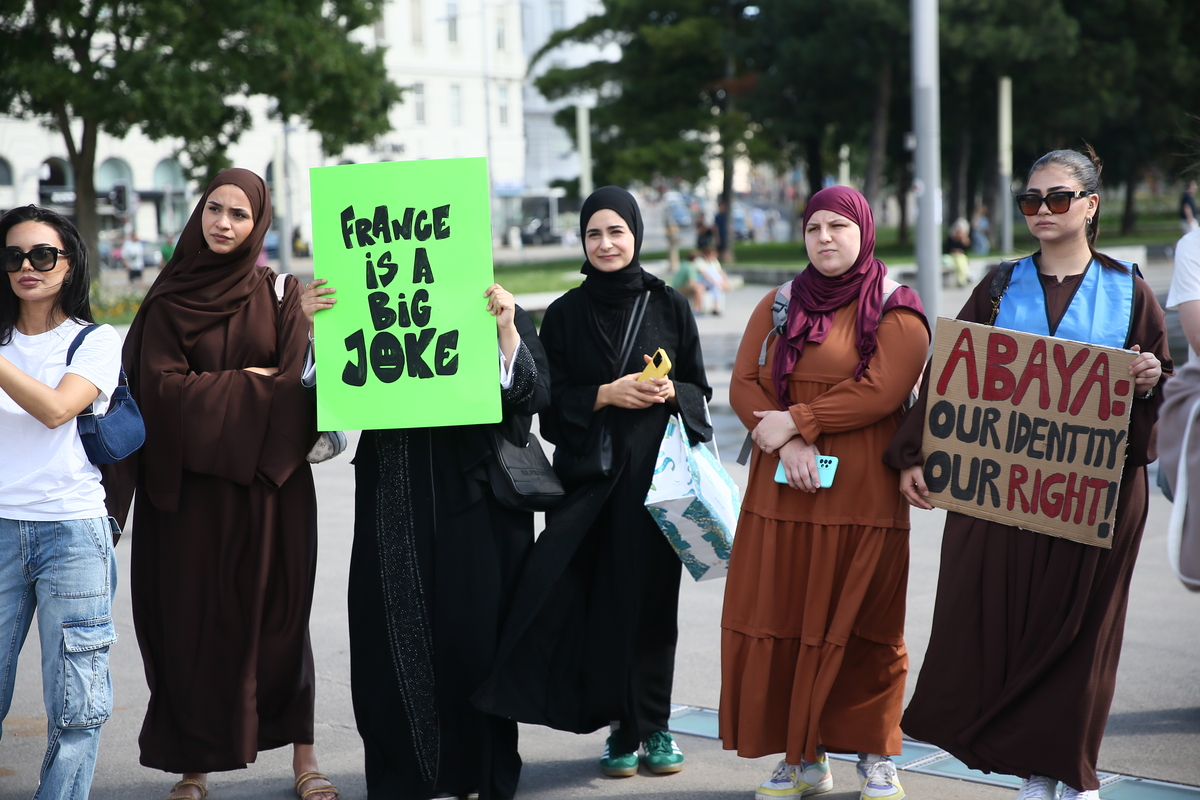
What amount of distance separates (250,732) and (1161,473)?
3.10m

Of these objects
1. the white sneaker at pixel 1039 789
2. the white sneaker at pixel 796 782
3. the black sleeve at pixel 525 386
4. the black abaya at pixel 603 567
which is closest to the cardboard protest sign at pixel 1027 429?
the white sneaker at pixel 1039 789

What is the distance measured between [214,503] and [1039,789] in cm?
266

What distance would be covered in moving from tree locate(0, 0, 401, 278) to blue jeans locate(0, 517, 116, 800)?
15733mm

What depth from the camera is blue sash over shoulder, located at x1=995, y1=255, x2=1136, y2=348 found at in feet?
11.6

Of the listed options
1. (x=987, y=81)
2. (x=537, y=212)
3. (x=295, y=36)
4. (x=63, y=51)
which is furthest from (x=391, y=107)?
(x=537, y=212)

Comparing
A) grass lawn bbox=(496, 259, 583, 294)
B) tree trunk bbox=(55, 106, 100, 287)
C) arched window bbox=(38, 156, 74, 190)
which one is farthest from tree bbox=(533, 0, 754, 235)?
arched window bbox=(38, 156, 74, 190)

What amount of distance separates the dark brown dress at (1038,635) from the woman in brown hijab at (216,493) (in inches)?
81.8

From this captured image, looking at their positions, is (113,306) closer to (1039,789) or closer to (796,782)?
(796,782)

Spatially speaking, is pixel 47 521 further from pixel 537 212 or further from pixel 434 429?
pixel 537 212

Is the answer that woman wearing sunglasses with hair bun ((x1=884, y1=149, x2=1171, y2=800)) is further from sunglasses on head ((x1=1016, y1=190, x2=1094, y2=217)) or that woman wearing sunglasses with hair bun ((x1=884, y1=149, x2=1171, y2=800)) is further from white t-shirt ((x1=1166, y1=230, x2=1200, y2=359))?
white t-shirt ((x1=1166, y1=230, x2=1200, y2=359))

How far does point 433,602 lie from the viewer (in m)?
3.91

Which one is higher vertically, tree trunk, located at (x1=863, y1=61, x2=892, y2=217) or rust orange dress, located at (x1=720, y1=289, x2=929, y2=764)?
tree trunk, located at (x1=863, y1=61, x2=892, y2=217)

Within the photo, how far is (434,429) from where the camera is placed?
3.93m

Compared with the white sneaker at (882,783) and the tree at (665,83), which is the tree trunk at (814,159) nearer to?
the tree at (665,83)
